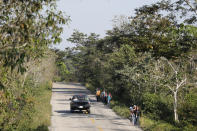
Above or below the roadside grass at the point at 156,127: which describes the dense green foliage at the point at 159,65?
above

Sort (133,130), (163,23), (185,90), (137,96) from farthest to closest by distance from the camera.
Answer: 1. (137,96)
2. (185,90)
3. (133,130)
4. (163,23)

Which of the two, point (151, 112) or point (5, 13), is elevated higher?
point (5, 13)

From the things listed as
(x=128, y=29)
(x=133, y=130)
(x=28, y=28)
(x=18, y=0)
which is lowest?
(x=133, y=130)

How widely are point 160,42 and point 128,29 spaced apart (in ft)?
82.6

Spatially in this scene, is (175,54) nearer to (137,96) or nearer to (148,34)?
(148,34)

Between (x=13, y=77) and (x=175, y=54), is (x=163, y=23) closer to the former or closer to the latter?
(x=175, y=54)

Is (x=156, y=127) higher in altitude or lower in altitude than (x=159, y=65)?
lower

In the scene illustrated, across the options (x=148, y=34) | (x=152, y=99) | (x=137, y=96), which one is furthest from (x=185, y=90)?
(x=148, y=34)

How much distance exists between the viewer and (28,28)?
35.0 ft

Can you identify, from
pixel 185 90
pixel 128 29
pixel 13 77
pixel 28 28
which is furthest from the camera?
pixel 128 29

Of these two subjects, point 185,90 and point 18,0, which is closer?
point 18,0

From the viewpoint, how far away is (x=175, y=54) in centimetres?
1941

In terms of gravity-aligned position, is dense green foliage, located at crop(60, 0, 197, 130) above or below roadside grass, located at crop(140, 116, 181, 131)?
above

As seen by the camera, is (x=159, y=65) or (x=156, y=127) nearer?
(x=156, y=127)
